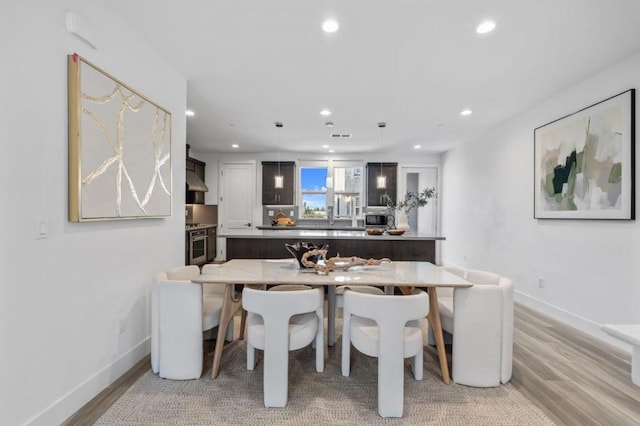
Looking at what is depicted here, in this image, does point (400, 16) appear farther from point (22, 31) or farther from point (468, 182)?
point (468, 182)

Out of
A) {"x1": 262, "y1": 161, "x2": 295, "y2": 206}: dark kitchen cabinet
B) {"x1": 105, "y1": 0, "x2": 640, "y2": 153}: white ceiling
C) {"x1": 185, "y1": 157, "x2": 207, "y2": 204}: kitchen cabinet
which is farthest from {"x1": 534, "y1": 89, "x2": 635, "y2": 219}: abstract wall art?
{"x1": 185, "y1": 157, "x2": 207, "y2": 204}: kitchen cabinet

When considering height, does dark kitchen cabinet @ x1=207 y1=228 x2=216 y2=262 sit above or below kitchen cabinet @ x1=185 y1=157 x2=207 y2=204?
below

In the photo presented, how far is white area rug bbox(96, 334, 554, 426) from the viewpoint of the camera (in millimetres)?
1864

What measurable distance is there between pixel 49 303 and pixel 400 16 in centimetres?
283

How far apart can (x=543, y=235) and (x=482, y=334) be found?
2435 millimetres

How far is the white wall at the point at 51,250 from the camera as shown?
1.53 meters

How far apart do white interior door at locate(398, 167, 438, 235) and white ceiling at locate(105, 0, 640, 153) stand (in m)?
2.96

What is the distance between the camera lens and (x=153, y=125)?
2623 mm

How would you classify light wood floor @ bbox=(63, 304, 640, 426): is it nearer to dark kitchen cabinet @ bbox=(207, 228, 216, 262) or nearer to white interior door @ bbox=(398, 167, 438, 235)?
dark kitchen cabinet @ bbox=(207, 228, 216, 262)

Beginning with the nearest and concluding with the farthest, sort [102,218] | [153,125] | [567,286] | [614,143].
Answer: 1. [102,218]
2. [153,125]
3. [614,143]
4. [567,286]

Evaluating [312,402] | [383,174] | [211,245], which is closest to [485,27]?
[312,402]

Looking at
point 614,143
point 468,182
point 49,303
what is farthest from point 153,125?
point 468,182

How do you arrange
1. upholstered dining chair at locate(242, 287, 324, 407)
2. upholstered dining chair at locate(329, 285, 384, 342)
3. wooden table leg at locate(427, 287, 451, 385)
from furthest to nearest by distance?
upholstered dining chair at locate(329, 285, 384, 342), wooden table leg at locate(427, 287, 451, 385), upholstered dining chair at locate(242, 287, 324, 407)

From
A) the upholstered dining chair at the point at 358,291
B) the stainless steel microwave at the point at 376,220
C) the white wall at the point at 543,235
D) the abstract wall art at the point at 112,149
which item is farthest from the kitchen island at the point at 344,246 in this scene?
the stainless steel microwave at the point at 376,220
